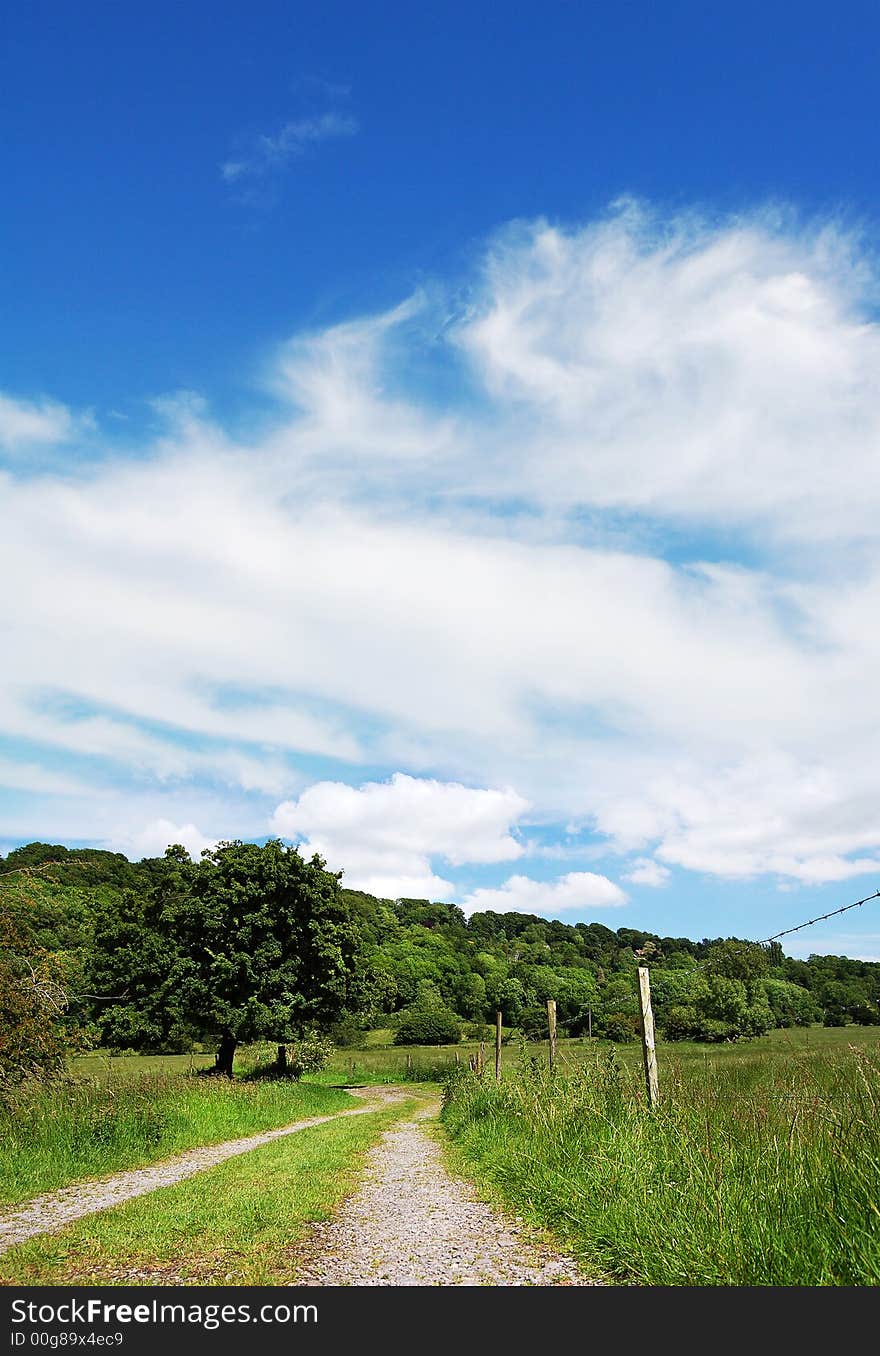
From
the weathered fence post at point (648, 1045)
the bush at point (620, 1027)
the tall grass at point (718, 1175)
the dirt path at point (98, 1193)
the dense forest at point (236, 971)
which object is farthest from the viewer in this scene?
the bush at point (620, 1027)

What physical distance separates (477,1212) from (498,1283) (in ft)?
8.83

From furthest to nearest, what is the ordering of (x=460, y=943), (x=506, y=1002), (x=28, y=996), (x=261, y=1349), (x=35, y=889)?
(x=460, y=943), (x=506, y=1002), (x=35, y=889), (x=28, y=996), (x=261, y=1349)

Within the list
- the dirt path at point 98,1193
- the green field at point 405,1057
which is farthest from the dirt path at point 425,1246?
the green field at point 405,1057

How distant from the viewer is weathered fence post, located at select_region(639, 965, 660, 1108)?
28.1 feet

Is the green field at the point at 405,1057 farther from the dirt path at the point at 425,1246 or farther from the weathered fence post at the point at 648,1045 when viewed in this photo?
the dirt path at the point at 425,1246

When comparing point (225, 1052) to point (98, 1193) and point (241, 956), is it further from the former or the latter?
point (98, 1193)

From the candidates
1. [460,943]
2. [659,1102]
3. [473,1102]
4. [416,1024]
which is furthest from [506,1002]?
[659,1102]

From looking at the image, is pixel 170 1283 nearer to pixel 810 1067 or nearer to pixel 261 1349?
pixel 261 1349

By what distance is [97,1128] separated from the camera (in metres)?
12.5

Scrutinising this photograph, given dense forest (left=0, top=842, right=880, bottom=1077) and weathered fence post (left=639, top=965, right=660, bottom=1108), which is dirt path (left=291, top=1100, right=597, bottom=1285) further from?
dense forest (left=0, top=842, right=880, bottom=1077)

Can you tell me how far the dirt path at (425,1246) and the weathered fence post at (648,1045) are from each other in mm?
2052

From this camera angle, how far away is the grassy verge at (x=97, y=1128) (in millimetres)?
10773

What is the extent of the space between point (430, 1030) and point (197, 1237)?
79.4 meters

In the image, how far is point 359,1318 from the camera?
178 inches
